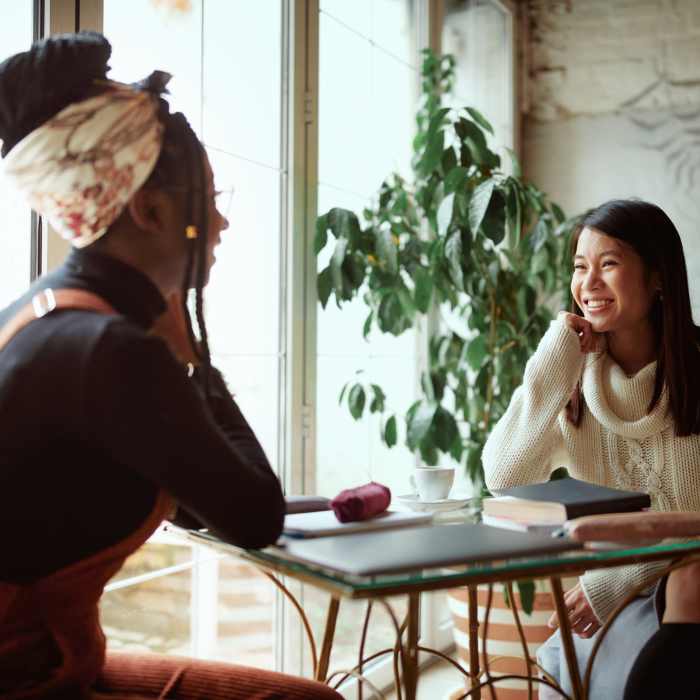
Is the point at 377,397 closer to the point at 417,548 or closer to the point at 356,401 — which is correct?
the point at 356,401

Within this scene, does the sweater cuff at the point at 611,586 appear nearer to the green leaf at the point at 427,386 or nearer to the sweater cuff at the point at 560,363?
the sweater cuff at the point at 560,363

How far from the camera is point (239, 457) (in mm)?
1002

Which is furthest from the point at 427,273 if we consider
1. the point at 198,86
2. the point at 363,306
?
the point at 198,86

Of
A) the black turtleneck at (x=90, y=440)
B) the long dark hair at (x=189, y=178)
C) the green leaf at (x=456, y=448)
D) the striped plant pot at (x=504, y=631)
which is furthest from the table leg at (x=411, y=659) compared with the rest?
the green leaf at (x=456, y=448)

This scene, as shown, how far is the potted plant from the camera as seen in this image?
2430 mm

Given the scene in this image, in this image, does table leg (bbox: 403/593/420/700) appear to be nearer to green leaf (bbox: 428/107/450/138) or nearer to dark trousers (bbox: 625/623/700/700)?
dark trousers (bbox: 625/623/700/700)

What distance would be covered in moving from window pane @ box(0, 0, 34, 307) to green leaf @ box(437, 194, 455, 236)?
1259 millimetres

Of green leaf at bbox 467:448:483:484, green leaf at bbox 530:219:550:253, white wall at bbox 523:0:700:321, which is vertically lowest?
green leaf at bbox 467:448:483:484

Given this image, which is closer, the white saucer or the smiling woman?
the white saucer

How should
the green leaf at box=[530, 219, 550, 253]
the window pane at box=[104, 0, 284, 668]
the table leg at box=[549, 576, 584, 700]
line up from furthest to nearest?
the green leaf at box=[530, 219, 550, 253]
the window pane at box=[104, 0, 284, 668]
the table leg at box=[549, 576, 584, 700]

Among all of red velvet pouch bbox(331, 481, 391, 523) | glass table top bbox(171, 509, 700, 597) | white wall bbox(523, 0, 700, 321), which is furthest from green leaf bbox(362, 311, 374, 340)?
white wall bbox(523, 0, 700, 321)

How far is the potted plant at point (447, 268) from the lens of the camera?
2430mm

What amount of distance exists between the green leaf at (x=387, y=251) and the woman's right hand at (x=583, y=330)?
64 cm

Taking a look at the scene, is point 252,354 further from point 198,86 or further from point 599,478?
point 599,478
